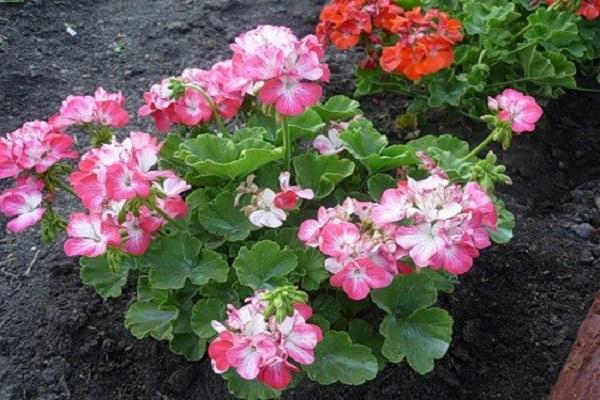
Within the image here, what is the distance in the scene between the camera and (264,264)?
168cm

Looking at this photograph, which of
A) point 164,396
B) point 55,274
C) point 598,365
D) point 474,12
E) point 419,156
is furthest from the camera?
point 474,12

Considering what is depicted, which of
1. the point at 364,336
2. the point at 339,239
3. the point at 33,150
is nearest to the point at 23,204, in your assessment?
the point at 33,150

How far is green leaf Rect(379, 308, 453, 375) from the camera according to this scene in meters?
1.70

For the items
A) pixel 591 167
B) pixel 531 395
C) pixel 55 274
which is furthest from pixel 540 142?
pixel 55 274

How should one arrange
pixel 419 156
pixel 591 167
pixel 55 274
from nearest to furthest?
pixel 419 156 → pixel 55 274 → pixel 591 167

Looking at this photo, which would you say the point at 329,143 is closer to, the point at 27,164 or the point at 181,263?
the point at 181,263

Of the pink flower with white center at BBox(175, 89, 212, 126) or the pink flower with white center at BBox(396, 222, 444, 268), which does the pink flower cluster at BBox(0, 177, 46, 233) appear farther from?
the pink flower with white center at BBox(396, 222, 444, 268)

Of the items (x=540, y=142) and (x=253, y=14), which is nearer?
(x=540, y=142)

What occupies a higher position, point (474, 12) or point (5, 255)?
point (474, 12)

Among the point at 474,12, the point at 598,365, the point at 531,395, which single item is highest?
the point at 474,12

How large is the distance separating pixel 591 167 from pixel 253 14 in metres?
1.39

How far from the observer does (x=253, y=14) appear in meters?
3.24

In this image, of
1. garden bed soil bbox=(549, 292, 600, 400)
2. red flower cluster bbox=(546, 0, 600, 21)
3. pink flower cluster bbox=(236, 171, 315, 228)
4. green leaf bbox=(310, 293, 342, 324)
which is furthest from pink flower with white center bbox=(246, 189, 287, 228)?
red flower cluster bbox=(546, 0, 600, 21)

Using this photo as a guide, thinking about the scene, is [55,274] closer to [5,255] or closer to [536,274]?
[5,255]
